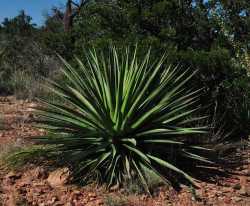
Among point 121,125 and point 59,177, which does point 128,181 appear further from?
point 59,177

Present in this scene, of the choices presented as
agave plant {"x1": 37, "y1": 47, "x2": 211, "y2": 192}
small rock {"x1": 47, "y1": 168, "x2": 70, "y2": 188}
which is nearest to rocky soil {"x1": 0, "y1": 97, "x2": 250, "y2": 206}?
small rock {"x1": 47, "y1": 168, "x2": 70, "y2": 188}

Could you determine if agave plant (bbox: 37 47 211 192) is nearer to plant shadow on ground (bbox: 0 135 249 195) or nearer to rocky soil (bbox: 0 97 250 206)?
plant shadow on ground (bbox: 0 135 249 195)

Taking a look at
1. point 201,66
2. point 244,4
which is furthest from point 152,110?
point 244,4

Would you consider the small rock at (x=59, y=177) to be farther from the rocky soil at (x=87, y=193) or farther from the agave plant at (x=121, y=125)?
the agave plant at (x=121, y=125)

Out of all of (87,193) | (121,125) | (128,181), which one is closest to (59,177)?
(87,193)

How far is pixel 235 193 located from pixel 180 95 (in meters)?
1.55

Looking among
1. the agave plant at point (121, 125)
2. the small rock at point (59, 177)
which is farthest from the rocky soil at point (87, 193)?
the agave plant at point (121, 125)

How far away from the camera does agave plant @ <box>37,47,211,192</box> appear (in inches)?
225

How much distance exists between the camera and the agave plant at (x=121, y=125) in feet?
18.7

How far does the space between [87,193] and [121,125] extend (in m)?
0.87

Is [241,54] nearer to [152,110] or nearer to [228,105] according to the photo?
[228,105]

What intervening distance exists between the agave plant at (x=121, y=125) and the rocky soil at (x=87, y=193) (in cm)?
19

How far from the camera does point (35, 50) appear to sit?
55.6 ft

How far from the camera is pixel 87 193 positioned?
5438 mm
